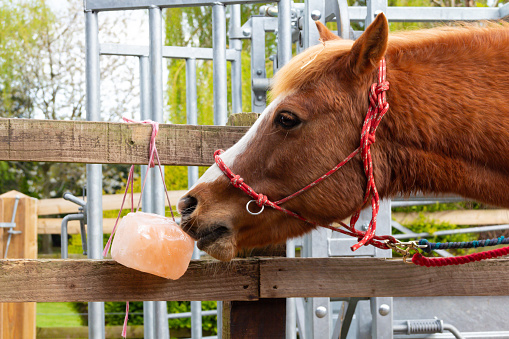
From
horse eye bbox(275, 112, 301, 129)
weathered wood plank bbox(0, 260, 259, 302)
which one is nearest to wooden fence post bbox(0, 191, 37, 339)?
weathered wood plank bbox(0, 260, 259, 302)

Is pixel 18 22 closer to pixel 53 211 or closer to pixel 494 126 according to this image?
pixel 53 211

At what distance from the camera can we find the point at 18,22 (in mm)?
10406

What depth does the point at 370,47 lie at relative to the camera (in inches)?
60.1

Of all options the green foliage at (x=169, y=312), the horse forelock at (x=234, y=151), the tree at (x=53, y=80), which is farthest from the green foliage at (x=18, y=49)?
the horse forelock at (x=234, y=151)

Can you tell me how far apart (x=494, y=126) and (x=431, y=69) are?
10.7 inches

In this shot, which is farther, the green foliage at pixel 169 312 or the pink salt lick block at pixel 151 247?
the green foliage at pixel 169 312

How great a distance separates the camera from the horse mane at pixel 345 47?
1639mm

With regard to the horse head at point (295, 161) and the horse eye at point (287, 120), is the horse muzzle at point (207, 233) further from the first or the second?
the horse eye at point (287, 120)

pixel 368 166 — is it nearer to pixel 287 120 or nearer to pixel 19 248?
pixel 287 120

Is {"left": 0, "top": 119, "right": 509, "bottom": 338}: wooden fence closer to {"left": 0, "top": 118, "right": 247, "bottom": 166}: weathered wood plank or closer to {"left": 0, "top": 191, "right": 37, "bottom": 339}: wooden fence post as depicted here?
{"left": 0, "top": 118, "right": 247, "bottom": 166}: weathered wood plank

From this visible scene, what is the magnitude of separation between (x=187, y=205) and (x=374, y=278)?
0.68 metres

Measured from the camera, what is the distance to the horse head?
62.6 inches

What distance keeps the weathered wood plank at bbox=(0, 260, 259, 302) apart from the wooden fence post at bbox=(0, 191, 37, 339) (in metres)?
2.18

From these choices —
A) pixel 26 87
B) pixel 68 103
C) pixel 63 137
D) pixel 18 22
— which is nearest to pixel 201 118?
pixel 68 103
